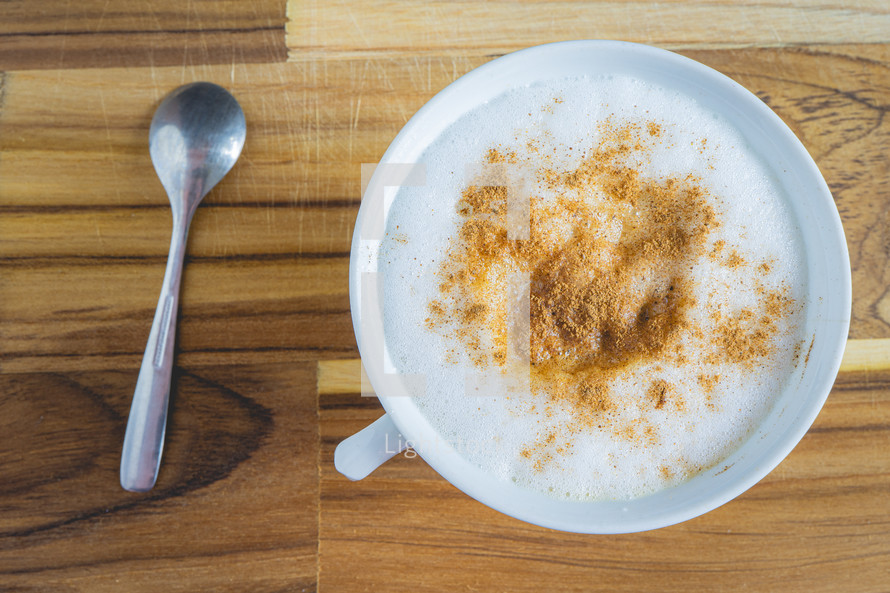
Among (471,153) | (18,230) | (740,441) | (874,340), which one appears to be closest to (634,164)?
→ (471,153)

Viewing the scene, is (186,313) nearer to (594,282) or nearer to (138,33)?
(138,33)

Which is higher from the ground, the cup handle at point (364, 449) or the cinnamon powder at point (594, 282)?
the cinnamon powder at point (594, 282)

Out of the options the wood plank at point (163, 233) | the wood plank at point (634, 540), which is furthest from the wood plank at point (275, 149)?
the wood plank at point (634, 540)

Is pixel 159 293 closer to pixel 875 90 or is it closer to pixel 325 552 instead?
pixel 325 552

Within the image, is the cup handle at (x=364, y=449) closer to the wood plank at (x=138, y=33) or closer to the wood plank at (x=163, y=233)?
the wood plank at (x=163, y=233)

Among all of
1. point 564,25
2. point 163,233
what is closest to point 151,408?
point 163,233

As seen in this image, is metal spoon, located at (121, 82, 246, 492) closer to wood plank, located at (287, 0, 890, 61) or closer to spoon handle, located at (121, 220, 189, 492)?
spoon handle, located at (121, 220, 189, 492)

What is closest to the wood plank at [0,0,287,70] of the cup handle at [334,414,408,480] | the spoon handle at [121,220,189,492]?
the spoon handle at [121,220,189,492]
